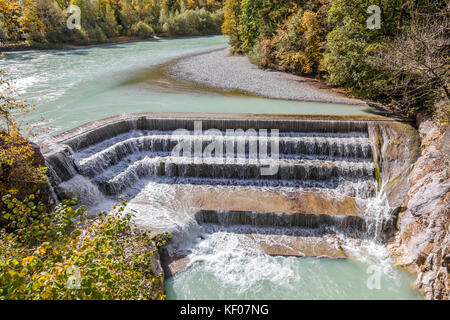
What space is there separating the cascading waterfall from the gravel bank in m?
4.87

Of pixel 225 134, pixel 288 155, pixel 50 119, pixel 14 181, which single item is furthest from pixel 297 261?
pixel 50 119

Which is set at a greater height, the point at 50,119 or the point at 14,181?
the point at 50,119

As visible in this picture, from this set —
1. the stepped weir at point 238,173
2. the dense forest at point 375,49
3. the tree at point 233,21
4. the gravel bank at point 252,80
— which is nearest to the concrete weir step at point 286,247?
the stepped weir at point 238,173

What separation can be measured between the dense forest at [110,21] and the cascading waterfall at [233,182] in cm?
2688

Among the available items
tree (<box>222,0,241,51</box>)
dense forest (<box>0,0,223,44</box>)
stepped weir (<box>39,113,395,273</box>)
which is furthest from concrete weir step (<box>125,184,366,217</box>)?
dense forest (<box>0,0,223,44</box>)

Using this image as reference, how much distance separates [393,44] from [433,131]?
437cm

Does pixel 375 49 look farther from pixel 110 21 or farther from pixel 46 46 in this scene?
pixel 110 21

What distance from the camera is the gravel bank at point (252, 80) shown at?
1515cm

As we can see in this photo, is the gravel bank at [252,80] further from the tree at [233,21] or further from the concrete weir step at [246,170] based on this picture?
the tree at [233,21]

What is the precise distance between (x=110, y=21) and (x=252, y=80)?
126 ft

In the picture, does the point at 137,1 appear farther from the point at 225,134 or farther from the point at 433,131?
the point at 433,131

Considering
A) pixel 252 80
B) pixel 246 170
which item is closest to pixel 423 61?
pixel 246 170

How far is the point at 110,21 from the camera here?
4612cm
